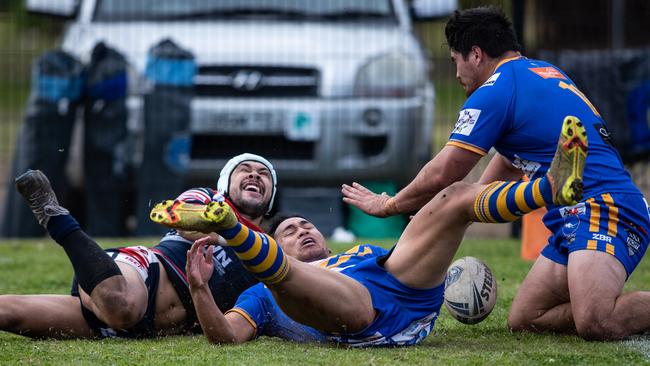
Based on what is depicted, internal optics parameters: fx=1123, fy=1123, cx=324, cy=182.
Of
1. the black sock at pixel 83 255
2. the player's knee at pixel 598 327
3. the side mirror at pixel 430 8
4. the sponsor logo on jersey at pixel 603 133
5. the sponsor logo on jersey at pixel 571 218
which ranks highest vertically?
the side mirror at pixel 430 8

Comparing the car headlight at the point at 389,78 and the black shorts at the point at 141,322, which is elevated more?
the car headlight at the point at 389,78

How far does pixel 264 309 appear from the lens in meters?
5.64

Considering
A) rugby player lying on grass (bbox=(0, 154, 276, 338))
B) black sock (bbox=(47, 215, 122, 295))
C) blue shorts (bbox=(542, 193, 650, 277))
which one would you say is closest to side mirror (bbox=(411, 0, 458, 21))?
rugby player lying on grass (bbox=(0, 154, 276, 338))

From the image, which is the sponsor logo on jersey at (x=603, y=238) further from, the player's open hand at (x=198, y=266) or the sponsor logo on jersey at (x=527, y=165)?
the player's open hand at (x=198, y=266)

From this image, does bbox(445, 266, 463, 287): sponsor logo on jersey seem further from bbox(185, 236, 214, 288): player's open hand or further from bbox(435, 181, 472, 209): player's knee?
bbox(185, 236, 214, 288): player's open hand

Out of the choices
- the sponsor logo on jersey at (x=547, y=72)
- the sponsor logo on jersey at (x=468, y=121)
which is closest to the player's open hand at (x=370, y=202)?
the sponsor logo on jersey at (x=468, y=121)

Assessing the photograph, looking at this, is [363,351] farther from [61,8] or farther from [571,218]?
[61,8]

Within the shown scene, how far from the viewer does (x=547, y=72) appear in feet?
19.2

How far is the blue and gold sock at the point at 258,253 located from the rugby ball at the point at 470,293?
53.3 inches

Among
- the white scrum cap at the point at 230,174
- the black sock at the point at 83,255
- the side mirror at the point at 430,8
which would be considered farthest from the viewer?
the side mirror at the point at 430,8

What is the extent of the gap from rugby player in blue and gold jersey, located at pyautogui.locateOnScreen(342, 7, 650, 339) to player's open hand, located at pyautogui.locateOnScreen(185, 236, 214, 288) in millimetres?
875

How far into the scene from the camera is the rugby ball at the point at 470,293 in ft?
19.3

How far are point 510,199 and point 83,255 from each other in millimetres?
2081

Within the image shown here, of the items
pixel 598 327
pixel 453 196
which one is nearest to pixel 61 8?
pixel 453 196
